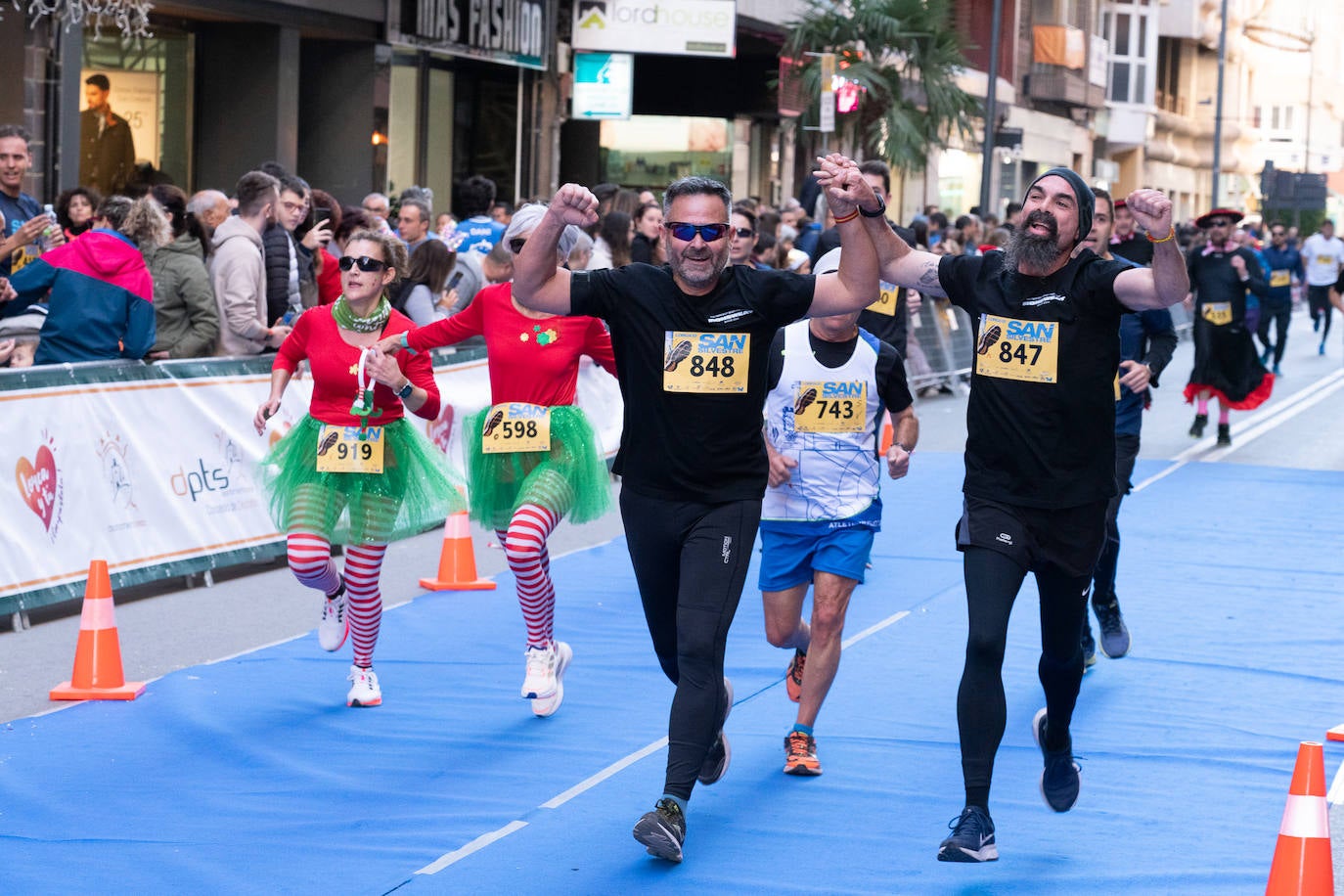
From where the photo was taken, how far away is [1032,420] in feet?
18.5

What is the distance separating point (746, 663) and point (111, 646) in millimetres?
2726

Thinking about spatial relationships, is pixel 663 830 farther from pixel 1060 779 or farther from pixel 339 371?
pixel 339 371

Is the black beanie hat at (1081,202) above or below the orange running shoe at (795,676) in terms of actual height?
above

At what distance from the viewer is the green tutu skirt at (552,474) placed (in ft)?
24.7

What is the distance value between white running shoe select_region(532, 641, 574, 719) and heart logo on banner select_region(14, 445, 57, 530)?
2812 mm

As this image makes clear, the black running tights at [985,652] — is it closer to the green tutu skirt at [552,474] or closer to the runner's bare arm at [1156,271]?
A: the runner's bare arm at [1156,271]

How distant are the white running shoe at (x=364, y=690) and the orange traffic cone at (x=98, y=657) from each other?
0.89 meters

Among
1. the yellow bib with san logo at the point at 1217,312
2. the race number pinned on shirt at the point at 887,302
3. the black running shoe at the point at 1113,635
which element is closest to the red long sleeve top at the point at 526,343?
the black running shoe at the point at 1113,635

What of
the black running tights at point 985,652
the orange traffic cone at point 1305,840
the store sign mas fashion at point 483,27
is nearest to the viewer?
the orange traffic cone at point 1305,840

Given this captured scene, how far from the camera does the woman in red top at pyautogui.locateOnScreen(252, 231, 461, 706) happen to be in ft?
24.8

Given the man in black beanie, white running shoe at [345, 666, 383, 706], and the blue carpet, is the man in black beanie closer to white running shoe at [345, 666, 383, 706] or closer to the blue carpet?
the blue carpet

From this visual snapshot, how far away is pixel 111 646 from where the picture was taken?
7746 mm

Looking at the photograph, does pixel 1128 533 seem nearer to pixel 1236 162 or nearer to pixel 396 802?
pixel 396 802

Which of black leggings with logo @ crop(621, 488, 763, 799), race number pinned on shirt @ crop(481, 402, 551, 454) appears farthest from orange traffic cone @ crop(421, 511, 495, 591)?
black leggings with logo @ crop(621, 488, 763, 799)
